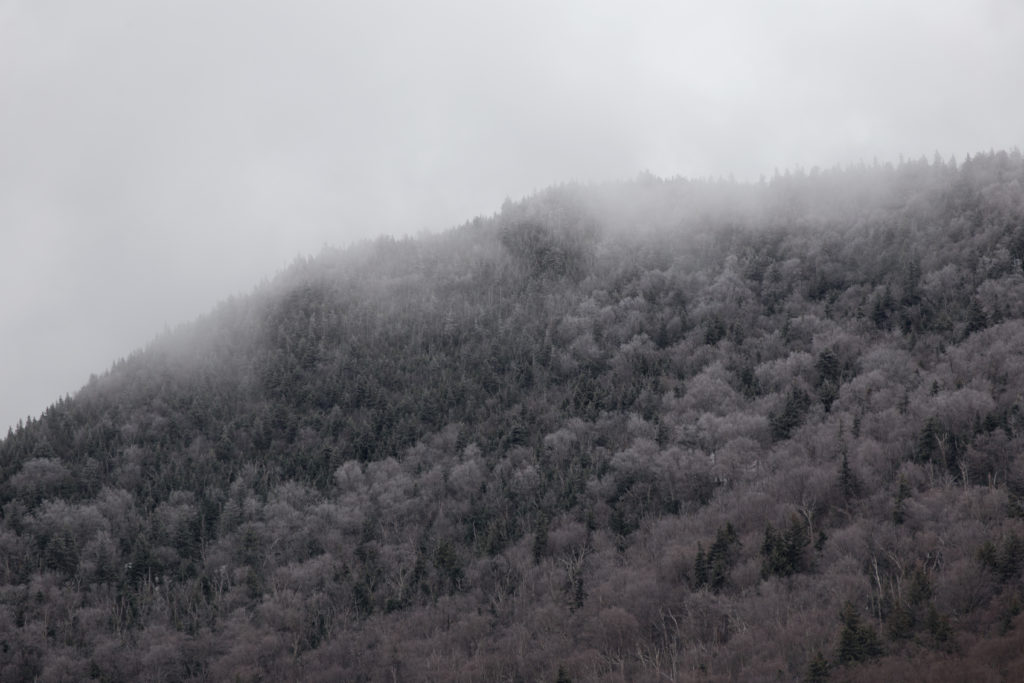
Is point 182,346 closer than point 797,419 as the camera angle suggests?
No

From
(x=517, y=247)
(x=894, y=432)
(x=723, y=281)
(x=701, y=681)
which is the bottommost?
(x=701, y=681)

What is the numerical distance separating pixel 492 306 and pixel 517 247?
2505 centimetres

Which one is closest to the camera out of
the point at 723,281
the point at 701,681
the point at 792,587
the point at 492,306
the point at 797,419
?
the point at 701,681

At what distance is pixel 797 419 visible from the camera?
11144cm

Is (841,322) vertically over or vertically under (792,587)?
over

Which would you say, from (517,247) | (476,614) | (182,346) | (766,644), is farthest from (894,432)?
(182,346)

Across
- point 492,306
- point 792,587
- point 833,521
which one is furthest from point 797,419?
point 492,306

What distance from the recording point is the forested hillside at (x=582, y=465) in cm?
8419

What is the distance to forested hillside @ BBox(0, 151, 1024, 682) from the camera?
8419 cm

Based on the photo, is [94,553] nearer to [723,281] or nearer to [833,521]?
[833,521]

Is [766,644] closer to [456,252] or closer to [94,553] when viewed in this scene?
[94,553]

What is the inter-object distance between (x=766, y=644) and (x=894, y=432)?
112ft

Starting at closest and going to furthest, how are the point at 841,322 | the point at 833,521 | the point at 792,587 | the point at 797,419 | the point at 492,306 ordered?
1. the point at 792,587
2. the point at 833,521
3. the point at 797,419
4. the point at 841,322
5. the point at 492,306

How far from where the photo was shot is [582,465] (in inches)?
4860
